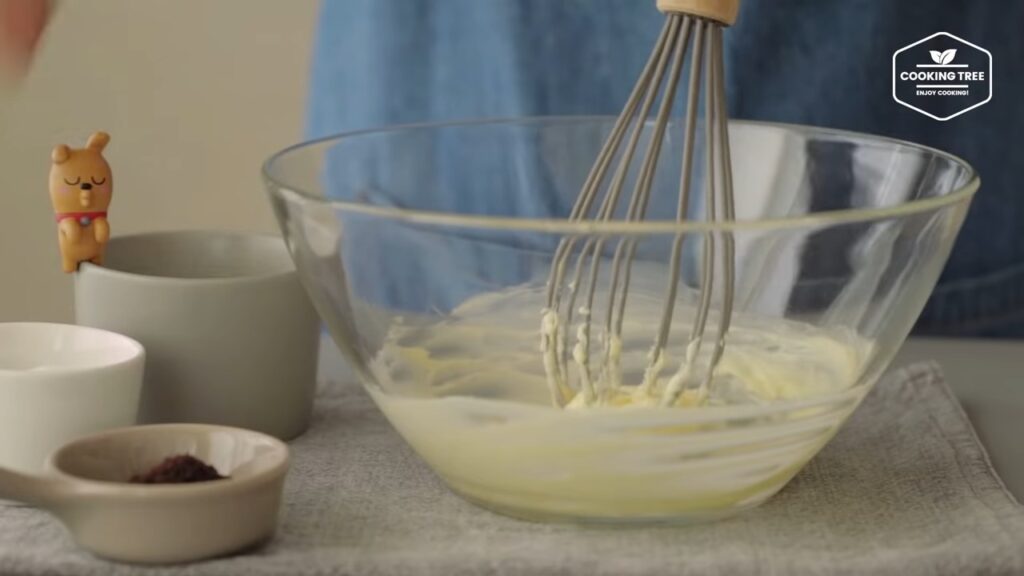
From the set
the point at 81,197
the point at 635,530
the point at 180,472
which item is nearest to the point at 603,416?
the point at 635,530

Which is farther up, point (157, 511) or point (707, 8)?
point (707, 8)

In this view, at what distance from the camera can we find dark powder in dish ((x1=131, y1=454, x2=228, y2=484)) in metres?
0.54

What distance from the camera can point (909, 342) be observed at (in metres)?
0.90

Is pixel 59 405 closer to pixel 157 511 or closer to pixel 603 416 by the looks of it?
pixel 157 511

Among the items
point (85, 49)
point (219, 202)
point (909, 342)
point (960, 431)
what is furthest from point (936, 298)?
point (85, 49)

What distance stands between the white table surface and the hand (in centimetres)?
28

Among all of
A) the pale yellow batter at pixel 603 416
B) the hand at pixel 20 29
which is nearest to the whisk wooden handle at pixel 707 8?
the pale yellow batter at pixel 603 416

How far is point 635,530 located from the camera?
564mm

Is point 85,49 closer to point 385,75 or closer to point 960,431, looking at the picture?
point 385,75

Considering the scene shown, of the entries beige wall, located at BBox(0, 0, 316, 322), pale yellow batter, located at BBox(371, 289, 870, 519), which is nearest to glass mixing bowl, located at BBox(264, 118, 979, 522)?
pale yellow batter, located at BBox(371, 289, 870, 519)

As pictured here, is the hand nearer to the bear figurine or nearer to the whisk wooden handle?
the bear figurine

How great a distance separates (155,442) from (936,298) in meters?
0.53

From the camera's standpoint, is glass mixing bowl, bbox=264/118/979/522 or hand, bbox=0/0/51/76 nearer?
glass mixing bowl, bbox=264/118/979/522

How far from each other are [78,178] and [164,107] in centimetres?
32
